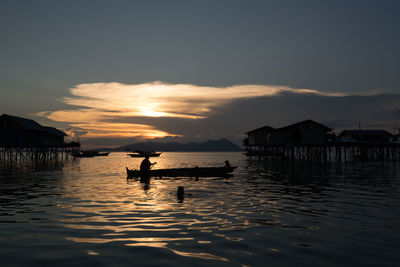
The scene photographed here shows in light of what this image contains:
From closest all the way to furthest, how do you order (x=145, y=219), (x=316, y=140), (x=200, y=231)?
1. (x=200, y=231)
2. (x=145, y=219)
3. (x=316, y=140)

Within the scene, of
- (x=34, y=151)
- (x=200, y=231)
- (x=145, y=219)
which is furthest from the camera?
(x=34, y=151)

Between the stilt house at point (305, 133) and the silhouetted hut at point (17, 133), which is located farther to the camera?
the silhouetted hut at point (17, 133)

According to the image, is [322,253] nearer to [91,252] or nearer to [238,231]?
[238,231]

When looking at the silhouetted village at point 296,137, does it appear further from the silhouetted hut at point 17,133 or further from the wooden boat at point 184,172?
the wooden boat at point 184,172

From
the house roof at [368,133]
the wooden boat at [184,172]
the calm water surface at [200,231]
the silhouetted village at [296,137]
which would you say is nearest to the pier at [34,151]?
the silhouetted village at [296,137]

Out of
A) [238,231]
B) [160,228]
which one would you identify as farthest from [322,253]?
[160,228]

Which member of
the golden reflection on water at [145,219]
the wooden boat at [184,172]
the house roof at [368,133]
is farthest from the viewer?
the house roof at [368,133]

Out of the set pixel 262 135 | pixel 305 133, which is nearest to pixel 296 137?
pixel 305 133

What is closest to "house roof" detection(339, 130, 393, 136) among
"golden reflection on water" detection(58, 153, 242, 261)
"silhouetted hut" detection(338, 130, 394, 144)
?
"silhouetted hut" detection(338, 130, 394, 144)

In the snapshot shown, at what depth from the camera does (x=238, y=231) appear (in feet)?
35.4

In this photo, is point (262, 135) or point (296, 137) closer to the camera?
point (296, 137)

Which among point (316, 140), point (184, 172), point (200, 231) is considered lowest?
point (200, 231)

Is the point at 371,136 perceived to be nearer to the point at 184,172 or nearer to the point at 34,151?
the point at 184,172

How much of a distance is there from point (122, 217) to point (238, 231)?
4994mm
